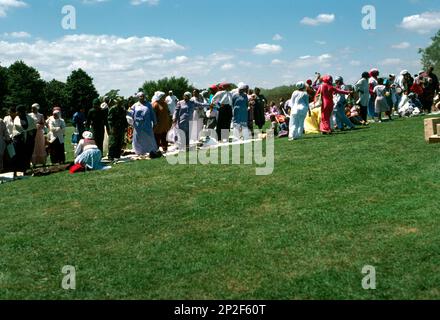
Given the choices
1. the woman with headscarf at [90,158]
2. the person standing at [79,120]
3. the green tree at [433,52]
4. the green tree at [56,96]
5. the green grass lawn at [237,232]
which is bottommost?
the green grass lawn at [237,232]

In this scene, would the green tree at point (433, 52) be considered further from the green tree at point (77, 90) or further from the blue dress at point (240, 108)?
the blue dress at point (240, 108)

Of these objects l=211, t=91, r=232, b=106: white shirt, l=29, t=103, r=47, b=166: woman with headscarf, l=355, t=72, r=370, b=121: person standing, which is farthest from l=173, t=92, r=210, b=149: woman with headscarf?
l=355, t=72, r=370, b=121: person standing

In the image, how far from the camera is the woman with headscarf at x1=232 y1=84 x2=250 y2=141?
16.1 m

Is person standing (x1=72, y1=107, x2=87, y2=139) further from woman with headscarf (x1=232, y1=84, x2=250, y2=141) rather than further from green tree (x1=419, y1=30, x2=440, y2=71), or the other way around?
green tree (x1=419, y1=30, x2=440, y2=71)

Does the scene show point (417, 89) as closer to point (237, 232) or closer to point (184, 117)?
point (184, 117)

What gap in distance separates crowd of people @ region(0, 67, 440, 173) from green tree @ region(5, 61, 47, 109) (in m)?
60.0

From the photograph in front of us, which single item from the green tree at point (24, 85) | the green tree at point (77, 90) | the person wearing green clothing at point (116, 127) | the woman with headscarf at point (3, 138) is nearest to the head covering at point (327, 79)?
the person wearing green clothing at point (116, 127)

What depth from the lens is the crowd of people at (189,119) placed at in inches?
512

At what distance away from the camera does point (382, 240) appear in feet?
18.3

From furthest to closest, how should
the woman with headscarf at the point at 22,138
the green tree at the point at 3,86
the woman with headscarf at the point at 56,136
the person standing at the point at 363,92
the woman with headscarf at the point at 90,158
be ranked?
1. the green tree at the point at 3,86
2. the person standing at the point at 363,92
3. the woman with headscarf at the point at 56,136
4. the woman with headscarf at the point at 22,138
5. the woman with headscarf at the point at 90,158

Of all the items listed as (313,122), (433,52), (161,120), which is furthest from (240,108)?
(433,52)
